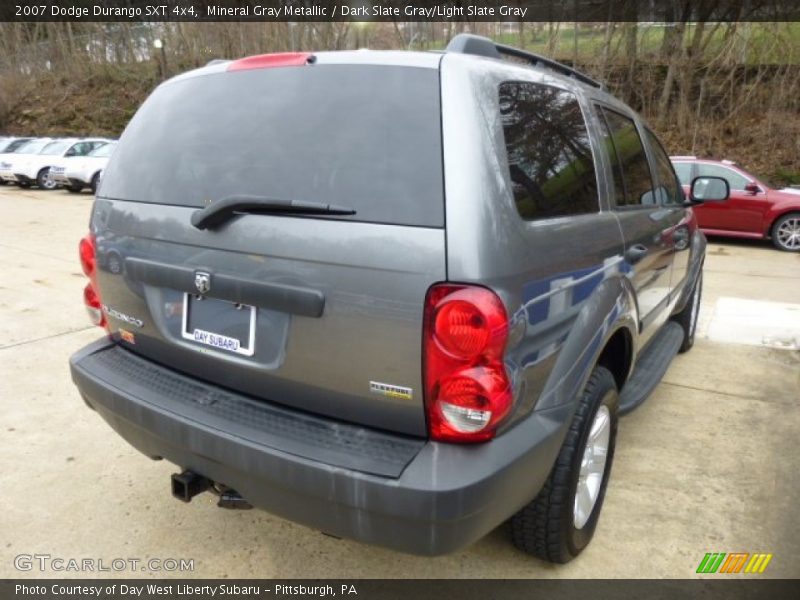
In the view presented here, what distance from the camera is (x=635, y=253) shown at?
2.81 m

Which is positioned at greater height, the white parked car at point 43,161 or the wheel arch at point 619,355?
the wheel arch at point 619,355

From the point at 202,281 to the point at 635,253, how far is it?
1855 mm

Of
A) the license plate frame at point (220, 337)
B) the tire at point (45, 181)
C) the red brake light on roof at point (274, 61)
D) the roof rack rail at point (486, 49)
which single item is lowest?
the tire at point (45, 181)

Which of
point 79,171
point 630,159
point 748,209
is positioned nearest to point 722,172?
point 748,209

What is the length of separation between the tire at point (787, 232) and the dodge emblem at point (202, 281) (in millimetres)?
11448

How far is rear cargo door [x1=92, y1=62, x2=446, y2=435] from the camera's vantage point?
184 cm

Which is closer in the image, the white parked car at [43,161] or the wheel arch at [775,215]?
the wheel arch at [775,215]

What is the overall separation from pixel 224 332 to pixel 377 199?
71cm

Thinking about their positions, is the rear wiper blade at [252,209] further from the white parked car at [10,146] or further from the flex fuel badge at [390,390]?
the white parked car at [10,146]

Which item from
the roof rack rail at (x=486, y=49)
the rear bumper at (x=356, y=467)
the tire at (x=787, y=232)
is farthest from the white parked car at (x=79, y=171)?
the rear bumper at (x=356, y=467)

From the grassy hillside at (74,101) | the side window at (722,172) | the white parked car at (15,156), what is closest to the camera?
the side window at (722,172)

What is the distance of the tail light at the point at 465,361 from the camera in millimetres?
1767

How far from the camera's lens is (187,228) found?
2.18m

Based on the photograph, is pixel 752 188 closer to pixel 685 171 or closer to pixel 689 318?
pixel 685 171
